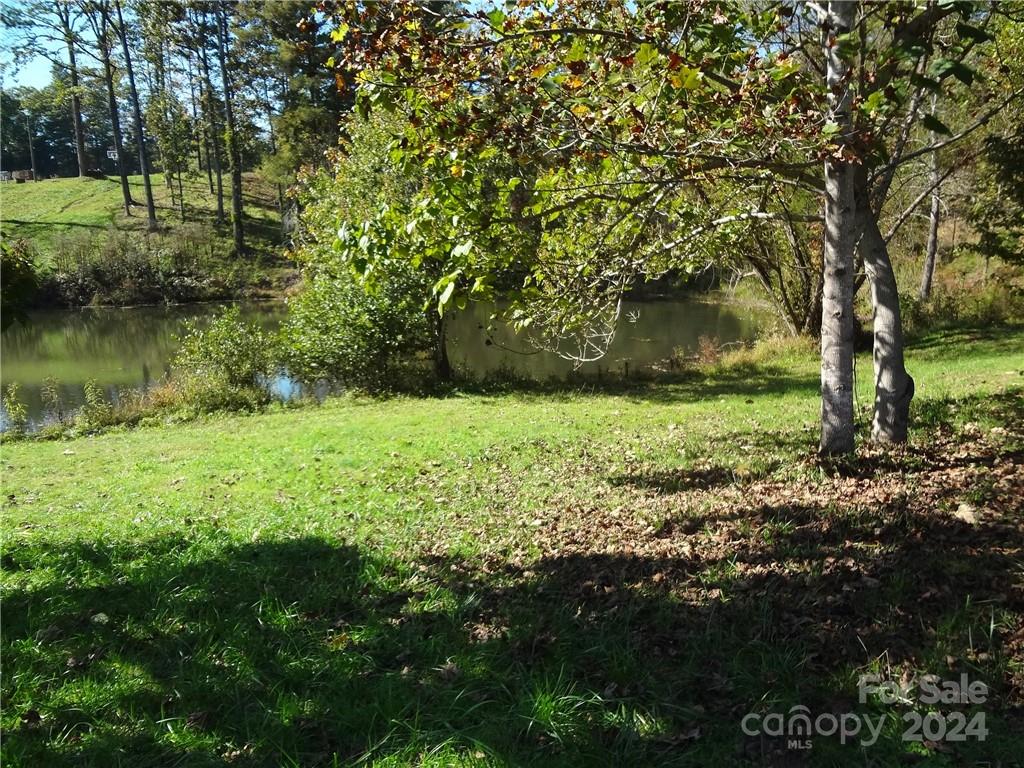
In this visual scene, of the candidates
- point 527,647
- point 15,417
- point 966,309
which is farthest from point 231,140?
point 527,647

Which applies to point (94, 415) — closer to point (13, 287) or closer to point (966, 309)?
point (13, 287)

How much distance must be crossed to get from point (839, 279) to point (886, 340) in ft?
3.98

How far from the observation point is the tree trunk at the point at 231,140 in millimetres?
46594

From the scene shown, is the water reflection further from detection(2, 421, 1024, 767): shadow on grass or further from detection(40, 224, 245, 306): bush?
detection(40, 224, 245, 306): bush

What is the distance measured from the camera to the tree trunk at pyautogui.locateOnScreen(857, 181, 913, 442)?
6.37m

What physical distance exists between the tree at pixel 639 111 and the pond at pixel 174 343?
10.2m

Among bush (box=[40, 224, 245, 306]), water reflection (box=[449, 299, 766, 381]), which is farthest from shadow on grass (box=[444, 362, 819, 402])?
bush (box=[40, 224, 245, 306])

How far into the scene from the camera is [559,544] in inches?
212

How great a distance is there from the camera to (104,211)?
173 ft

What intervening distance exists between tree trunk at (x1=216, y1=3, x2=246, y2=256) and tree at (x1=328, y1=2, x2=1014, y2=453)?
45031 millimetres

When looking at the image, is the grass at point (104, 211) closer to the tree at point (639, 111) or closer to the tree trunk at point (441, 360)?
the tree trunk at point (441, 360)

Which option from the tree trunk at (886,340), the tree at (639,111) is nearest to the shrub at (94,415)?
the tree at (639,111)

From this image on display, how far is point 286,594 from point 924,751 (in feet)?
Answer: 12.0

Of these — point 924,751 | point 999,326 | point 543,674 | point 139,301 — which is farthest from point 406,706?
point 139,301
